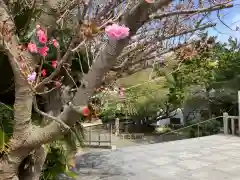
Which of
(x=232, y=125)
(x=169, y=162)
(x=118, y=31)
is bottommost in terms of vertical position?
(x=169, y=162)

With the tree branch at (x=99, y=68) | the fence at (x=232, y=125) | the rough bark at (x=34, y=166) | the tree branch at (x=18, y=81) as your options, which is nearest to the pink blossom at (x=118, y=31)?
the tree branch at (x=99, y=68)

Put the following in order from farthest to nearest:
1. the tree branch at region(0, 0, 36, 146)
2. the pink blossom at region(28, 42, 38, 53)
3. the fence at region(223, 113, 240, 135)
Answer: the fence at region(223, 113, 240, 135) → the pink blossom at region(28, 42, 38, 53) → the tree branch at region(0, 0, 36, 146)

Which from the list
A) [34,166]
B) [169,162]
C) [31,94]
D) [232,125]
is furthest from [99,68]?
[232,125]

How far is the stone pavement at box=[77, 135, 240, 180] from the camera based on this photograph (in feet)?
13.5

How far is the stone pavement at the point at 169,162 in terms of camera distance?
412cm

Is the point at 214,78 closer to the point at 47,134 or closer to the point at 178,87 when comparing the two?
the point at 178,87

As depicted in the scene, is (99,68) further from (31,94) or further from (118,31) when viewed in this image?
(31,94)

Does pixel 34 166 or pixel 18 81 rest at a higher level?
pixel 18 81

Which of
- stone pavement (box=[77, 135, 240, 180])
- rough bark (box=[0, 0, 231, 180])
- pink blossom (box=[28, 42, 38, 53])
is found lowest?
stone pavement (box=[77, 135, 240, 180])

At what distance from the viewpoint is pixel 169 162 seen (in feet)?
15.8

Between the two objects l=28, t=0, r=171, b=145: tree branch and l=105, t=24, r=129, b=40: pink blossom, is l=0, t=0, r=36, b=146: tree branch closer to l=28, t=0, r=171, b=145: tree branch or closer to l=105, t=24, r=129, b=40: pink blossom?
l=28, t=0, r=171, b=145: tree branch

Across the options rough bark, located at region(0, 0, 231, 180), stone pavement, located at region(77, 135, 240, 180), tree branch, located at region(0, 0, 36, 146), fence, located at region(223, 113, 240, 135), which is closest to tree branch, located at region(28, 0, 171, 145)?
rough bark, located at region(0, 0, 231, 180)

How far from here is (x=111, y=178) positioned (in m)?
4.09

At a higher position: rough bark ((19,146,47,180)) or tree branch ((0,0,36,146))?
tree branch ((0,0,36,146))
